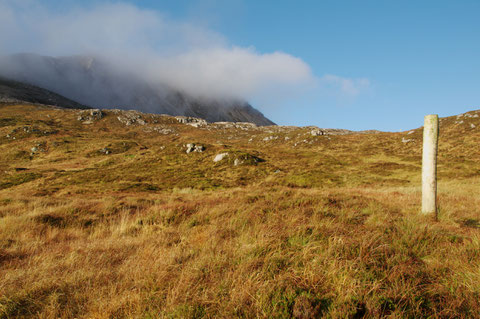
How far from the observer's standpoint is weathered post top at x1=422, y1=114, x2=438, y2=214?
7252mm

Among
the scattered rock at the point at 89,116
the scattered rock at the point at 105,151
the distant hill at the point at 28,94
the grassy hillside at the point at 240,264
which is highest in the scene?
the distant hill at the point at 28,94

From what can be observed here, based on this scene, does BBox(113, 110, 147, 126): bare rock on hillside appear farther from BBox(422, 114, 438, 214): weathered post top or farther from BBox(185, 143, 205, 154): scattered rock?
BBox(422, 114, 438, 214): weathered post top

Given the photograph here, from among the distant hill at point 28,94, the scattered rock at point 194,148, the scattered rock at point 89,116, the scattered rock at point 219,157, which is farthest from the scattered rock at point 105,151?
the distant hill at point 28,94

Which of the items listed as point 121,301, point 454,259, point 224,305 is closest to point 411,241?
point 454,259

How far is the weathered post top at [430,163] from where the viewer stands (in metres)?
7.25

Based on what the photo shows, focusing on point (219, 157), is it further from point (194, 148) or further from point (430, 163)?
point (430, 163)

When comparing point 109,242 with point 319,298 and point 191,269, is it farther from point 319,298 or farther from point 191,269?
point 319,298

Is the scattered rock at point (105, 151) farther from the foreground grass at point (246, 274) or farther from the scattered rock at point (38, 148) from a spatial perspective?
the foreground grass at point (246, 274)

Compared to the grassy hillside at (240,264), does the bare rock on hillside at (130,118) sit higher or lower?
higher

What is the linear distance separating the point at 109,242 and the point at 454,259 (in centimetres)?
688

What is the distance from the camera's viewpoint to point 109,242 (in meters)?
4.95

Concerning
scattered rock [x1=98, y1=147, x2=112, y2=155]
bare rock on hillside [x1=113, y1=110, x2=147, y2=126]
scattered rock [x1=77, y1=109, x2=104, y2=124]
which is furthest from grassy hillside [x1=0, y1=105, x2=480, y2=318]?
scattered rock [x1=77, y1=109, x2=104, y2=124]

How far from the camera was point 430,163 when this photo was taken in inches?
287

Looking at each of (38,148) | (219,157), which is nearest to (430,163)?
(219,157)
